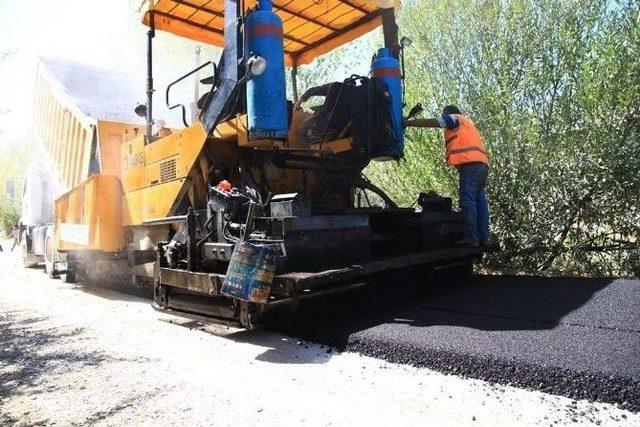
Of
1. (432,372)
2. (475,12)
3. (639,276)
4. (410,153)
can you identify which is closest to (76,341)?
(432,372)

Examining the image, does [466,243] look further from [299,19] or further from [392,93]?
[299,19]

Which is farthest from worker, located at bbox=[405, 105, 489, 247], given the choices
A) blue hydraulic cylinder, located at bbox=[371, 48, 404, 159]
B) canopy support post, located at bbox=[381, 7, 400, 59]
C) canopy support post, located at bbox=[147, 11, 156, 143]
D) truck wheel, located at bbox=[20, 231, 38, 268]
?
truck wheel, located at bbox=[20, 231, 38, 268]

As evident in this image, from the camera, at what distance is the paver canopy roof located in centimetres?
412

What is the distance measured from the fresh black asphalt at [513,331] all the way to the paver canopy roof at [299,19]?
99.1 inches

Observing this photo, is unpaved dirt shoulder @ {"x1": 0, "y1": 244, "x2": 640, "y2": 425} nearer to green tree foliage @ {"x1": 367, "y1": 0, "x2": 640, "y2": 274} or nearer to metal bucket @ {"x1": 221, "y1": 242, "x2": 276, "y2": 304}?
metal bucket @ {"x1": 221, "y1": 242, "x2": 276, "y2": 304}

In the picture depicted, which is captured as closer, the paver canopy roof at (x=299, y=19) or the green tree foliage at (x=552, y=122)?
the paver canopy roof at (x=299, y=19)

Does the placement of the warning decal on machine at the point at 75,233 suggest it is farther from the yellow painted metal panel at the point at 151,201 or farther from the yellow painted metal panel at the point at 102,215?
the yellow painted metal panel at the point at 151,201

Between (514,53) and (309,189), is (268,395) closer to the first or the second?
(309,189)

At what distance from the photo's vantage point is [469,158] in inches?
172

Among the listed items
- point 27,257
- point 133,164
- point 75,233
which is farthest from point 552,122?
point 27,257

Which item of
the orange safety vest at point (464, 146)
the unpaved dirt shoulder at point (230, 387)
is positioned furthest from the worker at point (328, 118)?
the unpaved dirt shoulder at point (230, 387)

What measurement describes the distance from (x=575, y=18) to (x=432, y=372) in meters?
4.32

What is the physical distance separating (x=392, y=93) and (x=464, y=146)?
949mm

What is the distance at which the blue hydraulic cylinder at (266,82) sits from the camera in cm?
303
